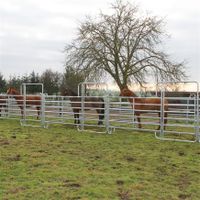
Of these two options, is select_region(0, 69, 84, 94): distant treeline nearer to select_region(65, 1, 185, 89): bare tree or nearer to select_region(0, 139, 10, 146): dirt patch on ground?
select_region(65, 1, 185, 89): bare tree

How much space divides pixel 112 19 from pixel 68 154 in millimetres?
18924

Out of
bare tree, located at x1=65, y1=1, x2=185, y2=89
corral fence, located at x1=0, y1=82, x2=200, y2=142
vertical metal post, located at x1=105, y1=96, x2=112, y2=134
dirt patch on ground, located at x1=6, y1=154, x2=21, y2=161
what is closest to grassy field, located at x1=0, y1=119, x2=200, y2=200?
dirt patch on ground, located at x1=6, y1=154, x2=21, y2=161

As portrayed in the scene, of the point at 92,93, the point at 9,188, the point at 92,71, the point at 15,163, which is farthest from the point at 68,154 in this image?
the point at 92,71

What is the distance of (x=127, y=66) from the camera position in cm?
2562

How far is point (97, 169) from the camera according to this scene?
263 inches

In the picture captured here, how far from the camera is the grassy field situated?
17.3ft

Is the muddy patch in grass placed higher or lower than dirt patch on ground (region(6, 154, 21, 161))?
lower

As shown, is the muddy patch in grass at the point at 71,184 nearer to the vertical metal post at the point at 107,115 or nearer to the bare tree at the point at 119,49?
the vertical metal post at the point at 107,115

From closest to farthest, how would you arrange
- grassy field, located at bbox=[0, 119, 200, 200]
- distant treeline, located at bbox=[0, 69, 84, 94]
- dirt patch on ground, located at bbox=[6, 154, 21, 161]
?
grassy field, located at bbox=[0, 119, 200, 200], dirt patch on ground, located at bbox=[6, 154, 21, 161], distant treeline, located at bbox=[0, 69, 84, 94]

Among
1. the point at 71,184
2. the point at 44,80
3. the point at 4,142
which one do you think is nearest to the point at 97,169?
the point at 71,184

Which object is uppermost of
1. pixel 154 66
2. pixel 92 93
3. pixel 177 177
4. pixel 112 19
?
pixel 112 19

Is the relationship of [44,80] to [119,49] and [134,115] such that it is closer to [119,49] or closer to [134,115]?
[119,49]

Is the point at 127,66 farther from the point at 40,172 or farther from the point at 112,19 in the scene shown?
the point at 40,172

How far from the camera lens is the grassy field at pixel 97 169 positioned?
5.26 m
